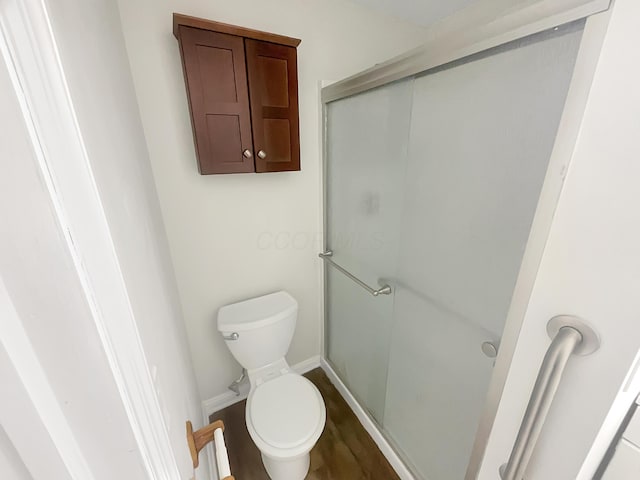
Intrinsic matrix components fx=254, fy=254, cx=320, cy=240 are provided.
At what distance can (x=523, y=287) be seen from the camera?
0.58 meters

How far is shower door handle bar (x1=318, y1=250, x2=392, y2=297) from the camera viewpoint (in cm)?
114

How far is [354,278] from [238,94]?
97 centimetres

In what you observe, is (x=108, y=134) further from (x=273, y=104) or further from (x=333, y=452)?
(x=333, y=452)

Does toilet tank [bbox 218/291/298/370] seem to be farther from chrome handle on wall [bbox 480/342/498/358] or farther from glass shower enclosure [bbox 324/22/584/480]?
chrome handle on wall [bbox 480/342/498/358]

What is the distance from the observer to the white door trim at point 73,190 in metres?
0.22

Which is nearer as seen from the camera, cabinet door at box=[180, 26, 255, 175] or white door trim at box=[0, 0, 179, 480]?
white door trim at box=[0, 0, 179, 480]

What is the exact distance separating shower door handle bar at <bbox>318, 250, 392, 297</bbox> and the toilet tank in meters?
0.32

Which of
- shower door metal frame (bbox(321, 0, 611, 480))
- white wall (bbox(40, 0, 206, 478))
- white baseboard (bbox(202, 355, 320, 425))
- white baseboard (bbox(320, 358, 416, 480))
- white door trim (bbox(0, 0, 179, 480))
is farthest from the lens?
white baseboard (bbox(202, 355, 320, 425))

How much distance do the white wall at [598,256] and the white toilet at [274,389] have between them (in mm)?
821

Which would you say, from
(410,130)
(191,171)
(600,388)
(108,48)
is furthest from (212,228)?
(600,388)

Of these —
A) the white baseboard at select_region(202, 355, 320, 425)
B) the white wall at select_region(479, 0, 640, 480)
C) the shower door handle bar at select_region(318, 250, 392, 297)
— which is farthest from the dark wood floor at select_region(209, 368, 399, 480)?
the white wall at select_region(479, 0, 640, 480)

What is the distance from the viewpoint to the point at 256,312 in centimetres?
132

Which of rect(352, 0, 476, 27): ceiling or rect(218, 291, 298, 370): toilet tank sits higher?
rect(352, 0, 476, 27): ceiling

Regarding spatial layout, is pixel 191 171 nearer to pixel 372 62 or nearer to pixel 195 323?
pixel 195 323
